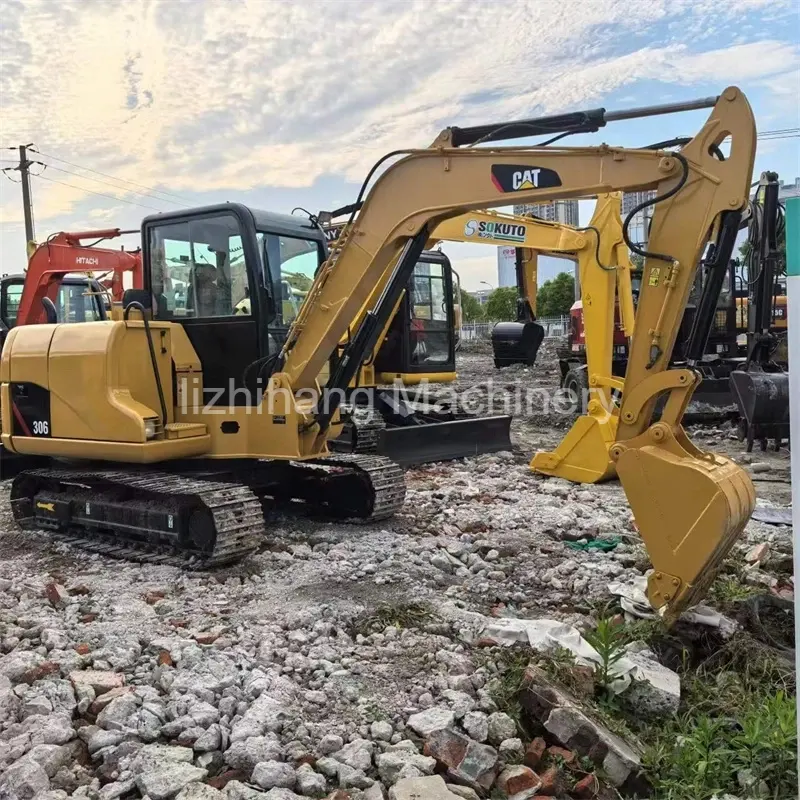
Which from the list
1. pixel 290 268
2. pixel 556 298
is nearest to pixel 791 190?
pixel 290 268

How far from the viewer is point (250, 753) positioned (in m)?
3.18

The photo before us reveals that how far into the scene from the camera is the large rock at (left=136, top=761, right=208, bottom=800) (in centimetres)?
296

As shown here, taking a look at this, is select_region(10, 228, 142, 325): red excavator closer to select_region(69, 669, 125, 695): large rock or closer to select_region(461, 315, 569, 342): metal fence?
select_region(69, 669, 125, 695): large rock

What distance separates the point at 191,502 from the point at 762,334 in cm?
678

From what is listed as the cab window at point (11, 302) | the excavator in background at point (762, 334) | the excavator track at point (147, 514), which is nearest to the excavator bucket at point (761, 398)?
the excavator in background at point (762, 334)

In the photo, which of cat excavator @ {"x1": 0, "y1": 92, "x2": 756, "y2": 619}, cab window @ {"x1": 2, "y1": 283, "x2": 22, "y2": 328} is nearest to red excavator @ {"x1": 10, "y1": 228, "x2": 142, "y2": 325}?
cab window @ {"x1": 2, "y1": 283, "x2": 22, "y2": 328}

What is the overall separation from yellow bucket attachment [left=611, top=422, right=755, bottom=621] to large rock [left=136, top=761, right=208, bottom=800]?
2366 mm

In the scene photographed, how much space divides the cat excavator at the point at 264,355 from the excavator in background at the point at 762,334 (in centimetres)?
468

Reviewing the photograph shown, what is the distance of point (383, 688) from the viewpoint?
3.74 metres

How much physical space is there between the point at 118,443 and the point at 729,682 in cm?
441

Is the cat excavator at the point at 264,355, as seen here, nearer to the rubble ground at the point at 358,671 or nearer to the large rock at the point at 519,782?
the rubble ground at the point at 358,671

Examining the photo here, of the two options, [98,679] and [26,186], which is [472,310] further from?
[98,679]

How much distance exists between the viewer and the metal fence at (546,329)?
37.8 m

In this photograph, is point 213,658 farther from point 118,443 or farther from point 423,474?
point 423,474
